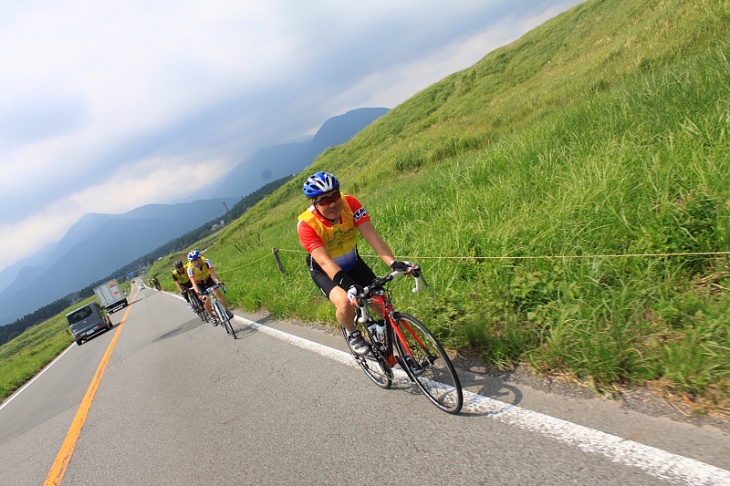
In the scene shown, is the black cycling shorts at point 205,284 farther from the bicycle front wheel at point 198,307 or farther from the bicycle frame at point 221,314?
the bicycle front wheel at point 198,307

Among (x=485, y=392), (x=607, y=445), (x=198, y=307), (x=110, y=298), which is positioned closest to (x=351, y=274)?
(x=485, y=392)

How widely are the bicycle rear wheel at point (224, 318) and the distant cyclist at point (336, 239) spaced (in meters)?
4.66

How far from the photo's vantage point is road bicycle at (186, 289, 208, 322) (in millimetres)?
10820

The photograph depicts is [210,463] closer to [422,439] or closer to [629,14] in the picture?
[422,439]

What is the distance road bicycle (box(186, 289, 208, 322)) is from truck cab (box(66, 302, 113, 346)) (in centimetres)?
1158

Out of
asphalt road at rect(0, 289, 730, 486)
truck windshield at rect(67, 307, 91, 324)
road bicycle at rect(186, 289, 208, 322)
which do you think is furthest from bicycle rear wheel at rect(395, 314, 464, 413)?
truck windshield at rect(67, 307, 91, 324)

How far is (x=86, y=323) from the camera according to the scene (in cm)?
1994

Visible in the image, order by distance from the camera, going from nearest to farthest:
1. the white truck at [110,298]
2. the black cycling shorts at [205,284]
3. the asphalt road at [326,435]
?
the asphalt road at [326,435] → the black cycling shorts at [205,284] → the white truck at [110,298]

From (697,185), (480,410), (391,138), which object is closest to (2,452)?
(480,410)

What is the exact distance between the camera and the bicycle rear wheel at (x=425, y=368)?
3043mm

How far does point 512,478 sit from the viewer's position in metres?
2.14

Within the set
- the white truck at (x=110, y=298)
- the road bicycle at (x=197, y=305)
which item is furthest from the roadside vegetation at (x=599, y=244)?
the white truck at (x=110, y=298)

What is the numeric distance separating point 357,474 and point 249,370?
326cm

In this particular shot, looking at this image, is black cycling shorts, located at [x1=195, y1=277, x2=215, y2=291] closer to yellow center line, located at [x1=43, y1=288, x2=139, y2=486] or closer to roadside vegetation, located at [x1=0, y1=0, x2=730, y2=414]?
roadside vegetation, located at [x1=0, y1=0, x2=730, y2=414]
